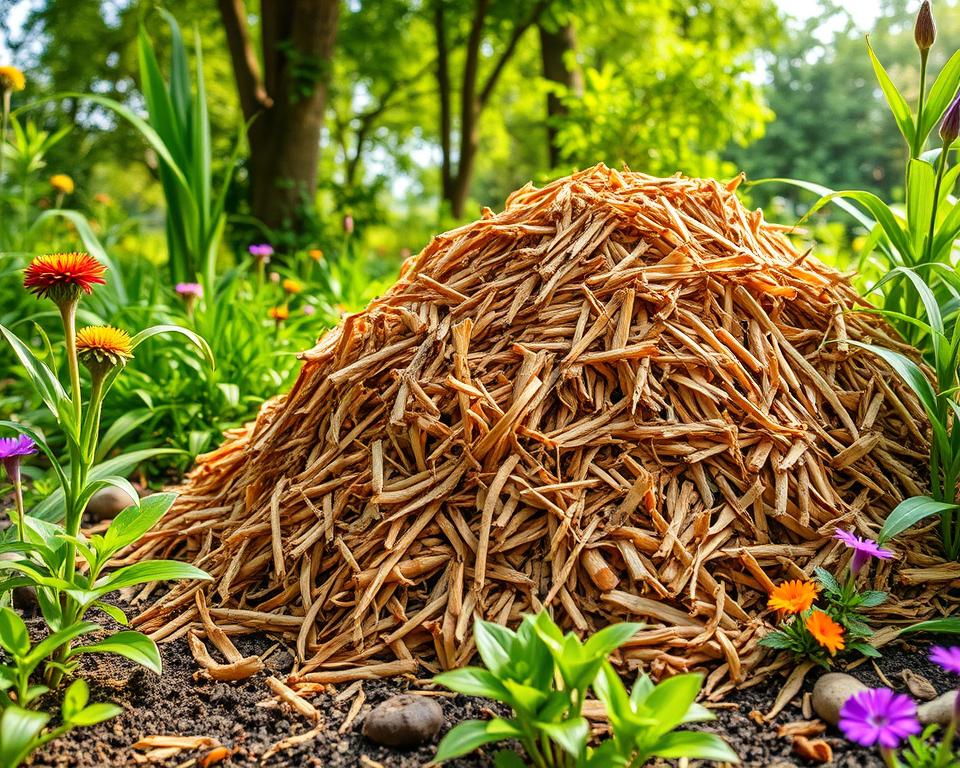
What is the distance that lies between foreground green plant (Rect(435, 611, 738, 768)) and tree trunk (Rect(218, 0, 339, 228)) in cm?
470

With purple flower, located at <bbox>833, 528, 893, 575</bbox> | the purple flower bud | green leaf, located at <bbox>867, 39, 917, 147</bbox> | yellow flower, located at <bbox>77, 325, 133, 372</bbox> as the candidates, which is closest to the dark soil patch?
purple flower, located at <bbox>833, 528, 893, 575</bbox>

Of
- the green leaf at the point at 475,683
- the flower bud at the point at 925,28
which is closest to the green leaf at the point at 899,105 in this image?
the flower bud at the point at 925,28

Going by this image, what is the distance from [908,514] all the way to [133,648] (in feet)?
5.36

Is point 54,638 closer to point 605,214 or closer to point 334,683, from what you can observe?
point 334,683

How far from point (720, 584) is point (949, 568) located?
1.98ft

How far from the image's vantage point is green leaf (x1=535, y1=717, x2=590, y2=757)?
1.18 m

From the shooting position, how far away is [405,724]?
1.44m

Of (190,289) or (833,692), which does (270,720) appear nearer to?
(833,692)

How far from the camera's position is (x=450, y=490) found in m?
1.86

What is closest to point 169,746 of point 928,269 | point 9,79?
point 928,269

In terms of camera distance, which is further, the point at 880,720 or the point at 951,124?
the point at 951,124

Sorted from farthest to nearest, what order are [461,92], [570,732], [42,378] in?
[461,92] → [42,378] → [570,732]

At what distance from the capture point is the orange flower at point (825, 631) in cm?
154

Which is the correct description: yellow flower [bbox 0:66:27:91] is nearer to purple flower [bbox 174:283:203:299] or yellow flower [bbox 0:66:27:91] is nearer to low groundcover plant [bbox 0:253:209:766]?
purple flower [bbox 174:283:203:299]
